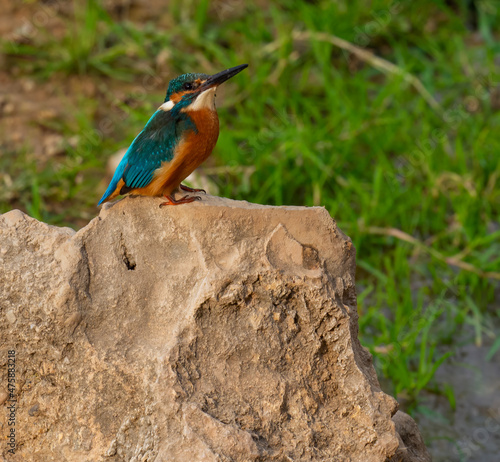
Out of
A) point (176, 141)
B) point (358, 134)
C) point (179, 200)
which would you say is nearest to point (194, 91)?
point (176, 141)

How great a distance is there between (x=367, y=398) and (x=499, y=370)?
216 centimetres

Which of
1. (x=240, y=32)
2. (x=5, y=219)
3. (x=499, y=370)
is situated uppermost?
(x=5, y=219)

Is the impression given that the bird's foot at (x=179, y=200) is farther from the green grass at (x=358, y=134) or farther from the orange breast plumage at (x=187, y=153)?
the green grass at (x=358, y=134)

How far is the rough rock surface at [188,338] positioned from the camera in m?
2.26

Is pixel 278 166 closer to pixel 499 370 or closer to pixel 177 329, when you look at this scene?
pixel 499 370

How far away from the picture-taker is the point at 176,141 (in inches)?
102

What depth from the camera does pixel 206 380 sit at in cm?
229

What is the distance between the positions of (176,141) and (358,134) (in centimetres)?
296

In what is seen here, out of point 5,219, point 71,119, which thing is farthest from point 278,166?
point 5,219

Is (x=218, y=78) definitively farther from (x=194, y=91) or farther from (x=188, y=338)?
(x=188, y=338)

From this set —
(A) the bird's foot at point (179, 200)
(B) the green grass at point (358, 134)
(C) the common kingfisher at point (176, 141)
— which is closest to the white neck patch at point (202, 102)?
(C) the common kingfisher at point (176, 141)

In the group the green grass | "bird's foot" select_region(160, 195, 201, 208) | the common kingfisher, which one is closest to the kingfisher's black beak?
the common kingfisher

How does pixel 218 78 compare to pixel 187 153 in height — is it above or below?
above

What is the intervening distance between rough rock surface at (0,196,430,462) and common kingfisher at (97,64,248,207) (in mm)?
180
